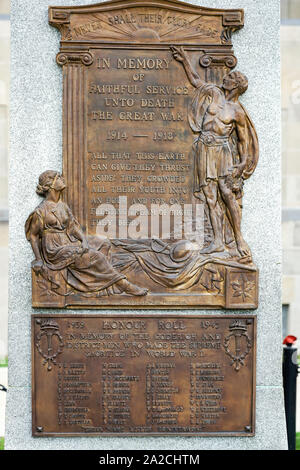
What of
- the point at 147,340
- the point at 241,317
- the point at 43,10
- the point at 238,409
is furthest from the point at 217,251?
the point at 43,10

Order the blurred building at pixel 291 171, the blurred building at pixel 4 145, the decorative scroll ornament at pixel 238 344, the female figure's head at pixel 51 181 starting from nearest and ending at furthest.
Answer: the female figure's head at pixel 51 181 < the decorative scroll ornament at pixel 238 344 < the blurred building at pixel 4 145 < the blurred building at pixel 291 171

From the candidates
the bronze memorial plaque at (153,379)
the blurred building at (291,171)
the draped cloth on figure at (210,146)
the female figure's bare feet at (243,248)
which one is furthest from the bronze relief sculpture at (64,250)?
the blurred building at (291,171)

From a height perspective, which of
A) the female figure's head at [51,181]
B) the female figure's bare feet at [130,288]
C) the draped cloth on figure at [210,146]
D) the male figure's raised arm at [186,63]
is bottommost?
the female figure's bare feet at [130,288]

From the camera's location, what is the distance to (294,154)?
337 inches

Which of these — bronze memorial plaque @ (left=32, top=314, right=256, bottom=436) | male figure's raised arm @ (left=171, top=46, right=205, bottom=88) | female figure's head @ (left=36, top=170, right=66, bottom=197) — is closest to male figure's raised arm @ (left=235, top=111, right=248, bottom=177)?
male figure's raised arm @ (left=171, top=46, right=205, bottom=88)

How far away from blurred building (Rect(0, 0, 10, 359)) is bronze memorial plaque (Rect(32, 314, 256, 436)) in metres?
3.91

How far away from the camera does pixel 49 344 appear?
4.79m

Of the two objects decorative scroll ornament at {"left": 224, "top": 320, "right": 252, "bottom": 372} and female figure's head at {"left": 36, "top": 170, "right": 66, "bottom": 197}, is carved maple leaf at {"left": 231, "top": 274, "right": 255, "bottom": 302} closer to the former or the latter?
decorative scroll ornament at {"left": 224, "top": 320, "right": 252, "bottom": 372}

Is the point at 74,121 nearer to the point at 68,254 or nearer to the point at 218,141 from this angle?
the point at 68,254

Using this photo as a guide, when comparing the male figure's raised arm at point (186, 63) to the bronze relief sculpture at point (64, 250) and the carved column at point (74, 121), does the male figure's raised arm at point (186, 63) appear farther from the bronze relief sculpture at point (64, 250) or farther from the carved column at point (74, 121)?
the bronze relief sculpture at point (64, 250)

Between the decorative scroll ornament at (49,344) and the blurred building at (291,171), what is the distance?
471 cm

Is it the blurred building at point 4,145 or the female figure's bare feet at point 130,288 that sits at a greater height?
the blurred building at point 4,145

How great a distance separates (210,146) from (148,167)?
54cm

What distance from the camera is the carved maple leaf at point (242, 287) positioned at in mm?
4781
